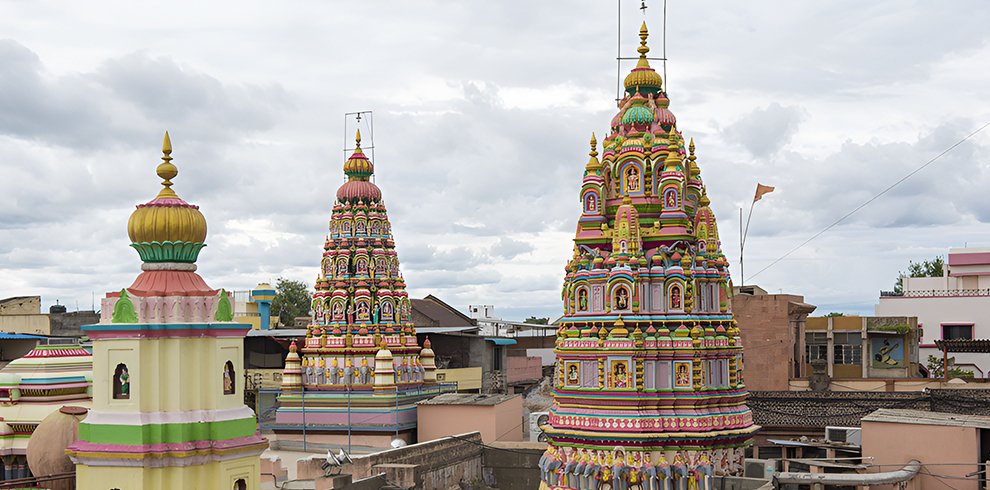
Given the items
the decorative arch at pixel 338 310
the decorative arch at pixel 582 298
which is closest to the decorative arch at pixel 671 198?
the decorative arch at pixel 582 298

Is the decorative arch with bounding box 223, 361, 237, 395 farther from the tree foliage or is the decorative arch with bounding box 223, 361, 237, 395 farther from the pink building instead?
the tree foliage

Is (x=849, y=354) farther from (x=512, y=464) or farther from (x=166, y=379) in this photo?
(x=166, y=379)

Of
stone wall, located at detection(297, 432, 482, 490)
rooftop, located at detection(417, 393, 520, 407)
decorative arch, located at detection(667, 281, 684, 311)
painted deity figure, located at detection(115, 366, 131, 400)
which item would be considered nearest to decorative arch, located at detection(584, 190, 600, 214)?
decorative arch, located at detection(667, 281, 684, 311)

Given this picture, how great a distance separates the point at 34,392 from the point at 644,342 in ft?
42.7

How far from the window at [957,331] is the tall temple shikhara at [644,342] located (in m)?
33.6

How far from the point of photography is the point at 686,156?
2800 centimetres

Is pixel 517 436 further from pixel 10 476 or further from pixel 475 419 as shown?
pixel 10 476

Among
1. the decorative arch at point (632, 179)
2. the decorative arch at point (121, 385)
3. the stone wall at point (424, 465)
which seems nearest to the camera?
the decorative arch at point (121, 385)

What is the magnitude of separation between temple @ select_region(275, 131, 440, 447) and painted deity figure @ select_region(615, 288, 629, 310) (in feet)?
49.9

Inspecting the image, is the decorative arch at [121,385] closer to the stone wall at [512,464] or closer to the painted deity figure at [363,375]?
the stone wall at [512,464]

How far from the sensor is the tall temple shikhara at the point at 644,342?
2445cm

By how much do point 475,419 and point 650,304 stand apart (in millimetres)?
12575

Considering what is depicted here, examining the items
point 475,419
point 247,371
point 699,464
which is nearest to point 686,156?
point 699,464

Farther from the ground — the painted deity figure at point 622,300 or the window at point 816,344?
the painted deity figure at point 622,300
